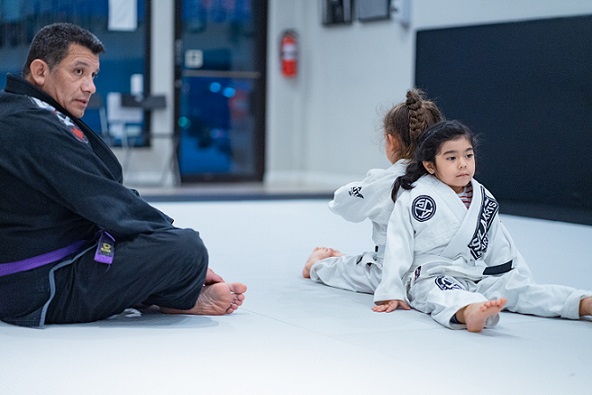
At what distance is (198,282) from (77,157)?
0.47 metres

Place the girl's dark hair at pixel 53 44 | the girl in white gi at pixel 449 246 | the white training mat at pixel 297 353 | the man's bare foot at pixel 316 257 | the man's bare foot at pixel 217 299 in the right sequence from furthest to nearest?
the man's bare foot at pixel 316 257 → the girl in white gi at pixel 449 246 → the man's bare foot at pixel 217 299 → the girl's dark hair at pixel 53 44 → the white training mat at pixel 297 353

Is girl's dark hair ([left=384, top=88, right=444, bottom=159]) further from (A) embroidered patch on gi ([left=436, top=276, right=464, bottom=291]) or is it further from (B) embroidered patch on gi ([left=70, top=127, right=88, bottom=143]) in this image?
(B) embroidered patch on gi ([left=70, top=127, right=88, bottom=143])

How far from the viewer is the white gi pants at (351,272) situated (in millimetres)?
3041

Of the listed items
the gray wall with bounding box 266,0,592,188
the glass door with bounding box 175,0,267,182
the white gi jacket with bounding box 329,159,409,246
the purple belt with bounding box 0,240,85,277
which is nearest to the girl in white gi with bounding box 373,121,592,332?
the white gi jacket with bounding box 329,159,409,246

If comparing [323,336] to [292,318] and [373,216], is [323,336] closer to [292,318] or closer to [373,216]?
[292,318]

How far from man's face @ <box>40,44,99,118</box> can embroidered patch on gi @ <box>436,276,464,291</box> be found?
3.62 feet

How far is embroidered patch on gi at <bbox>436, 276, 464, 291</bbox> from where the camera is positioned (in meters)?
2.65

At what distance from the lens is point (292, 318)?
2625 millimetres

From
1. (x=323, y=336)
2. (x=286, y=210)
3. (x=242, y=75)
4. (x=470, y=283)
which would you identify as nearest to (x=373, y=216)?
(x=470, y=283)

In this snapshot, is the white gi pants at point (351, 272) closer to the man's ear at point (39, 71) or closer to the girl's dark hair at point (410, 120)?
the girl's dark hair at point (410, 120)

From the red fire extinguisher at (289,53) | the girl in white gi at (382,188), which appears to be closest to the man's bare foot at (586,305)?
the girl in white gi at (382,188)

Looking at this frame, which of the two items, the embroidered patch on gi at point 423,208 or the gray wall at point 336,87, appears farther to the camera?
the gray wall at point 336,87

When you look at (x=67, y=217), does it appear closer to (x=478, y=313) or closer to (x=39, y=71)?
(x=39, y=71)

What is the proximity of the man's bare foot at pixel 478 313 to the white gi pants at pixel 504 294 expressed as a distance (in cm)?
6
